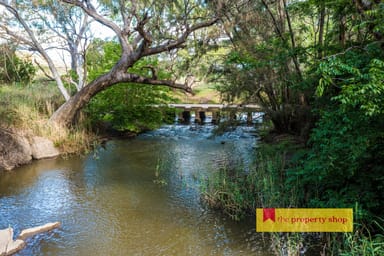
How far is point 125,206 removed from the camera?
4816 mm

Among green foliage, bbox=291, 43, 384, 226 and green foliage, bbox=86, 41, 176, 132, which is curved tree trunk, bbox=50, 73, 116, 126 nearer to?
green foliage, bbox=86, 41, 176, 132

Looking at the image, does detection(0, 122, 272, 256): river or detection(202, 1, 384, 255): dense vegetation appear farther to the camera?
detection(0, 122, 272, 256): river

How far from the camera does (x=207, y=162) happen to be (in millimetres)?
7223

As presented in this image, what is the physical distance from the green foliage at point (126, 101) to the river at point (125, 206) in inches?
89.5

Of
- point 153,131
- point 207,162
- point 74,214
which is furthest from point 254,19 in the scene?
point 153,131

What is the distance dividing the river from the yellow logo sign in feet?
0.66

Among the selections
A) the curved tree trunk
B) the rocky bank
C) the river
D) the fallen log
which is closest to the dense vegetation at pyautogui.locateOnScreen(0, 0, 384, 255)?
the curved tree trunk

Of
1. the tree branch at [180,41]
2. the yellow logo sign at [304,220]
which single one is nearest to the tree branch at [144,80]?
the tree branch at [180,41]

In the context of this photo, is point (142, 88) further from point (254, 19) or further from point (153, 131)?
point (254, 19)

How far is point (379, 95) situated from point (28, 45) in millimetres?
9555

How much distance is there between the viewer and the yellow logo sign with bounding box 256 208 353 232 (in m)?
3.27

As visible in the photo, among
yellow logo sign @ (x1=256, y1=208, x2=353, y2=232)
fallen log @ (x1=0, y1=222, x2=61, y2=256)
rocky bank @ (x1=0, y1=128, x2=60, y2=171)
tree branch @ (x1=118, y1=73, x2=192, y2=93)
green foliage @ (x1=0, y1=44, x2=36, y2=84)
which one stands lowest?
fallen log @ (x1=0, y1=222, x2=61, y2=256)

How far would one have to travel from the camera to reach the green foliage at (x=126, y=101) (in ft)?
33.6

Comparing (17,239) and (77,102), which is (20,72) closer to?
(77,102)
